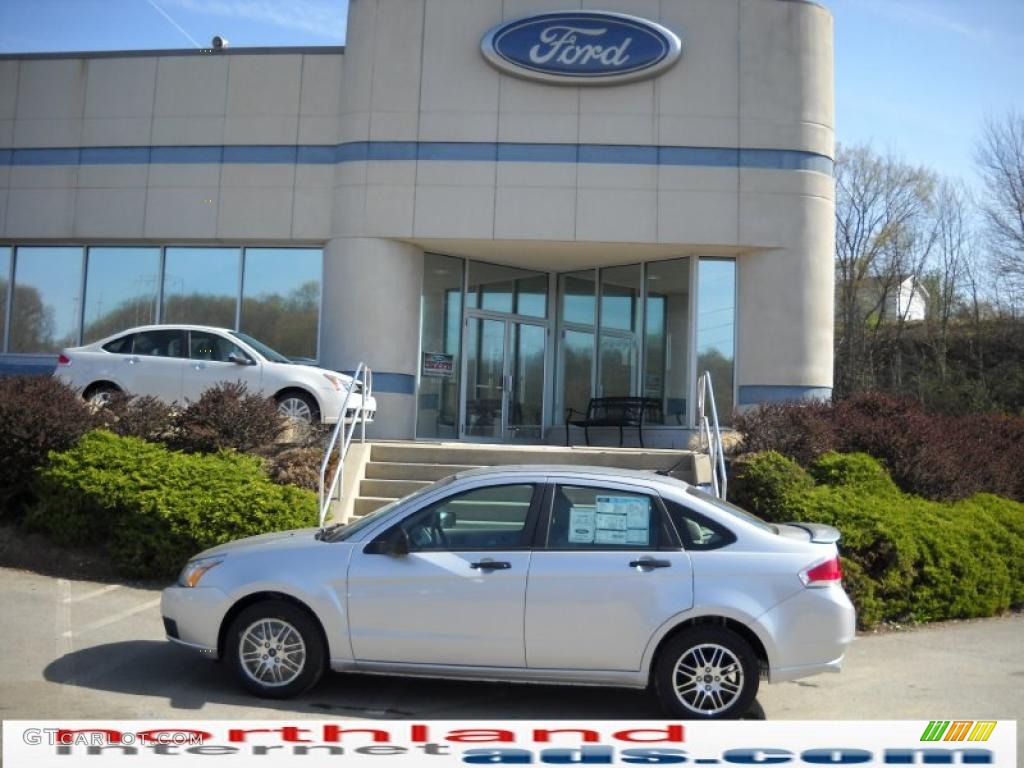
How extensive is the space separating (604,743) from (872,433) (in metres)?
7.62

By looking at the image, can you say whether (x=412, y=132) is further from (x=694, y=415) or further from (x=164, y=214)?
(x=694, y=415)

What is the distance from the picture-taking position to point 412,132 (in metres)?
15.7

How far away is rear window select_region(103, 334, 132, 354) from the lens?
1302 centimetres

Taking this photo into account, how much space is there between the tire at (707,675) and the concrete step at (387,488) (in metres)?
6.08

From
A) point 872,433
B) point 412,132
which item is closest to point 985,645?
point 872,433

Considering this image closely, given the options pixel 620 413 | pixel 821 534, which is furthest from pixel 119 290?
pixel 821 534

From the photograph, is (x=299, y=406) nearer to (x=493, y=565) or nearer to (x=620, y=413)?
(x=620, y=413)

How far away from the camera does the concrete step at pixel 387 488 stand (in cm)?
1135

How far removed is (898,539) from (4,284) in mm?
15787

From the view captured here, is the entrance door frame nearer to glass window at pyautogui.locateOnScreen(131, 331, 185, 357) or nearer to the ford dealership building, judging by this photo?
the ford dealership building

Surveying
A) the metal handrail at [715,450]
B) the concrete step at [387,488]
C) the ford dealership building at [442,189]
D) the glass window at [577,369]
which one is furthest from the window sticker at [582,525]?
the glass window at [577,369]

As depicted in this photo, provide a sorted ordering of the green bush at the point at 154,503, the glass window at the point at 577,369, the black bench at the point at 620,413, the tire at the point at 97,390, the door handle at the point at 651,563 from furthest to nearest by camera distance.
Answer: the glass window at the point at 577,369
the black bench at the point at 620,413
the tire at the point at 97,390
the green bush at the point at 154,503
the door handle at the point at 651,563

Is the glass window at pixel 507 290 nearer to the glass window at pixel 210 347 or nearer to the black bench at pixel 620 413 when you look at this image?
the black bench at pixel 620 413

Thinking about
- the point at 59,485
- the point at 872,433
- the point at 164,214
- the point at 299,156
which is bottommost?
the point at 59,485
